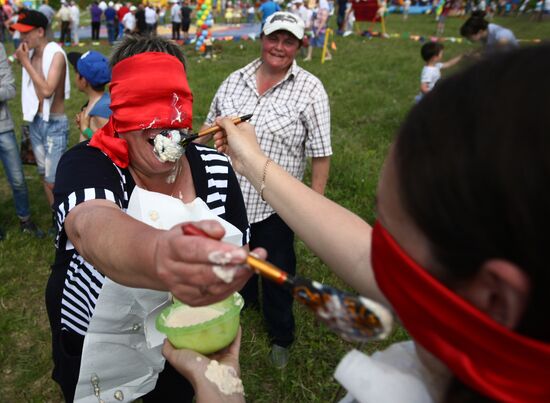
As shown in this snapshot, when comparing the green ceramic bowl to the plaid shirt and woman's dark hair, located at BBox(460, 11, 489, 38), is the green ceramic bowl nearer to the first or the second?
the plaid shirt

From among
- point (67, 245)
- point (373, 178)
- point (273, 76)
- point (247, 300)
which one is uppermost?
point (273, 76)

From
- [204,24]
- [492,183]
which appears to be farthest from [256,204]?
[204,24]

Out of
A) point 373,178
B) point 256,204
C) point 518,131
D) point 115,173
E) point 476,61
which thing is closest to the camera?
point 518,131

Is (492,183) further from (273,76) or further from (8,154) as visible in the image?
(8,154)

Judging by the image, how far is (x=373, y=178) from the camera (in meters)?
5.79

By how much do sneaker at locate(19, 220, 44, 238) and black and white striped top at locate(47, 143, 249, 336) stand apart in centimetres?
313

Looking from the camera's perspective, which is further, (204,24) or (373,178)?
(204,24)

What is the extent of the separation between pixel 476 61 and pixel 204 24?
48.6 feet

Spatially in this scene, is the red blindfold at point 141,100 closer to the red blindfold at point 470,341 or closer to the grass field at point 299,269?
the grass field at point 299,269

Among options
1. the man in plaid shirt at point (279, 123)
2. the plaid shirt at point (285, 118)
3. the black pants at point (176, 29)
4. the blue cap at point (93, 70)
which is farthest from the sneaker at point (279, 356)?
the black pants at point (176, 29)

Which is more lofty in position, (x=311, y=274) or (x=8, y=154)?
(x=8, y=154)

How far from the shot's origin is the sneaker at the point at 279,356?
10.9ft

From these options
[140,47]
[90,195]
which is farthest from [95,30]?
[90,195]

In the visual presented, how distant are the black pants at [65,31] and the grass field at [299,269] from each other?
903cm
